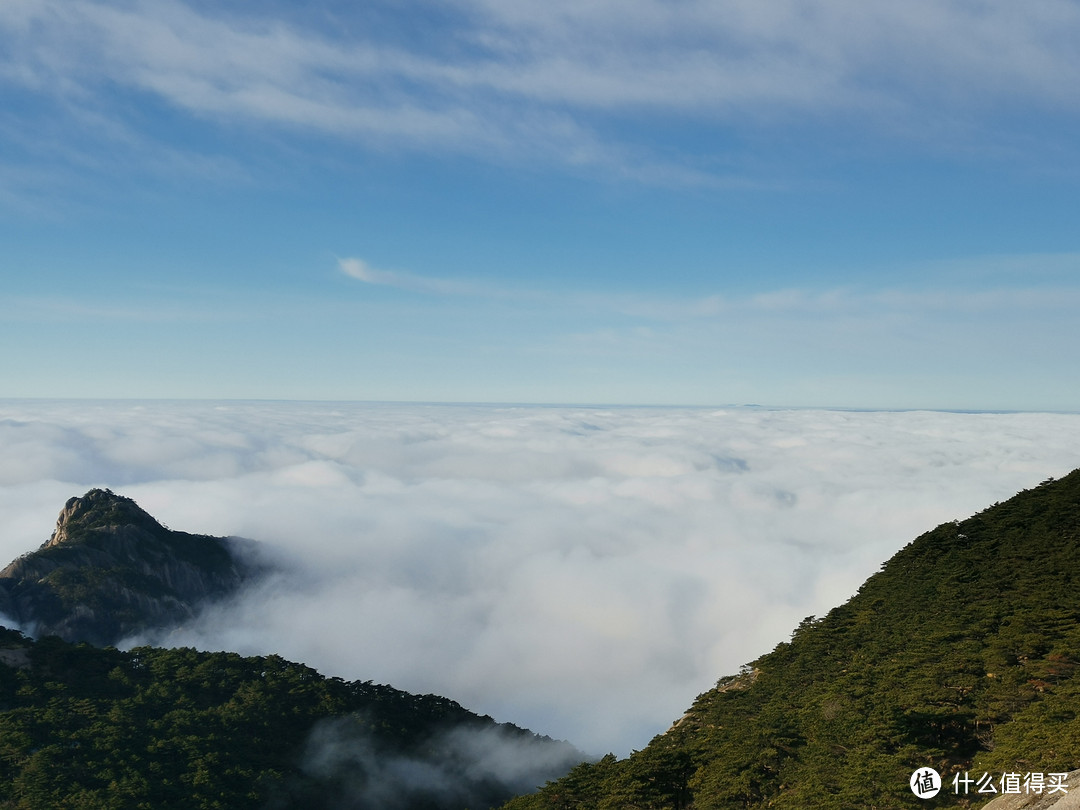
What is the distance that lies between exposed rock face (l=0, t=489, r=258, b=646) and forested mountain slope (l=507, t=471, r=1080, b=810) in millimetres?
105210

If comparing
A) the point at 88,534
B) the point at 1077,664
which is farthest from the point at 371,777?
the point at 88,534

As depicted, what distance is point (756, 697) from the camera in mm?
51781

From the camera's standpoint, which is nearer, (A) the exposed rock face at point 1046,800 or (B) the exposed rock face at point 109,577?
(A) the exposed rock face at point 1046,800

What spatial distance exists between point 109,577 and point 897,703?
128942 millimetres

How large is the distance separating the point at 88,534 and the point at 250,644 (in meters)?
37.9

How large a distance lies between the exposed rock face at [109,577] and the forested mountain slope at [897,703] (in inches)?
4142

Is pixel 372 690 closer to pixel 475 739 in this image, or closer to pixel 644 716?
pixel 475 739

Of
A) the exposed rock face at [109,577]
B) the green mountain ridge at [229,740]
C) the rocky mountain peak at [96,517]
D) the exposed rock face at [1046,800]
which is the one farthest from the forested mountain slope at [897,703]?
the rocky mountain peak at [96,517]

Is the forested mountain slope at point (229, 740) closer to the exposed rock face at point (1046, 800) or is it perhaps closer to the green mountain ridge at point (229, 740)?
the green mountain ridge at point (229, 740)

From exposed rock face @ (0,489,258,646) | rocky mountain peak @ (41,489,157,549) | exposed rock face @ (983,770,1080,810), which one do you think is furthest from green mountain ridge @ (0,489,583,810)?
rocky mountain peak @ (41,489,157,549)

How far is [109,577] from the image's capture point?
122375 mm

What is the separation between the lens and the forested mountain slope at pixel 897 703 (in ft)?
108

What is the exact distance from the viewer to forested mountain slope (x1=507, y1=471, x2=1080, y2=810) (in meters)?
33.0

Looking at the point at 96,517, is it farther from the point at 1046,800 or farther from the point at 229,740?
the point at 1046,800
